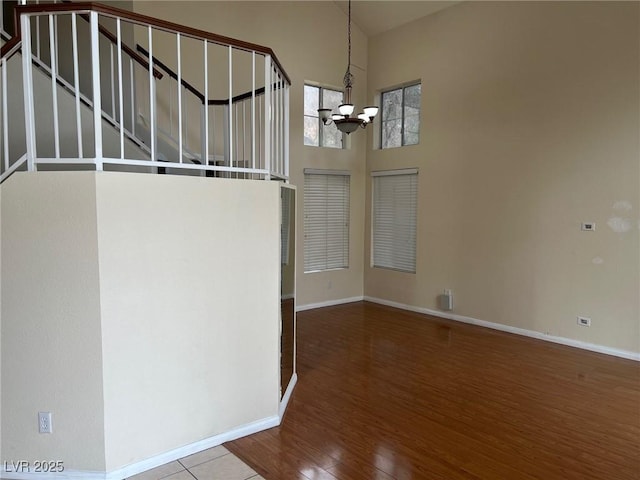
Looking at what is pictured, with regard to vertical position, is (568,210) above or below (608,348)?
above

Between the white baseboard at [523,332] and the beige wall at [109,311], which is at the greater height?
the beige wall at [109,311]

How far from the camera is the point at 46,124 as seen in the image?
3.09 meters

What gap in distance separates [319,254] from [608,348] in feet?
13.1

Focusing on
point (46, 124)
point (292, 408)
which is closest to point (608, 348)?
point (292, 408)

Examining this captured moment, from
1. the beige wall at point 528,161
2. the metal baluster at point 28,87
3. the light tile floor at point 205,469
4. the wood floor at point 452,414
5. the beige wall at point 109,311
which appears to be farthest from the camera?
the beige wall at point 528,161

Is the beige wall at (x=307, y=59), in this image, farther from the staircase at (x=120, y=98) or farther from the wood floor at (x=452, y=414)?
the wood floor at (x=452, y=414)

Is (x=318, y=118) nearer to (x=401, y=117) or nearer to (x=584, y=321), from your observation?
(x=401, y=117)

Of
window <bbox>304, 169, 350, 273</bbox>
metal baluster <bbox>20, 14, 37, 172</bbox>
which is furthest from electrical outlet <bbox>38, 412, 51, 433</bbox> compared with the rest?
window <bbox>304, 169, 350, 273</bbox>

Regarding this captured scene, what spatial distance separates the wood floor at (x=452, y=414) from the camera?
2.69 metres

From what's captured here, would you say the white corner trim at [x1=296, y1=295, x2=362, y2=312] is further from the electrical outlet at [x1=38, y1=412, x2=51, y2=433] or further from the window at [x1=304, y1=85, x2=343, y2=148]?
the electrical outlet at [x1=38, y1=412, x2=51, y2=433]

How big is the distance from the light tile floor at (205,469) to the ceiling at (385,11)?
619cm

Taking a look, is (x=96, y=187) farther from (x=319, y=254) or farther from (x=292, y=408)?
(x=319, y=254)

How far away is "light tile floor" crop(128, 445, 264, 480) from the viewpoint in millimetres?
2559

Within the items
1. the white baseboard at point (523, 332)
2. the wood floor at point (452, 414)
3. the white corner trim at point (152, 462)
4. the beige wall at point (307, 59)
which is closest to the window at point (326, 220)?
the beige wall at point (307, 59)
